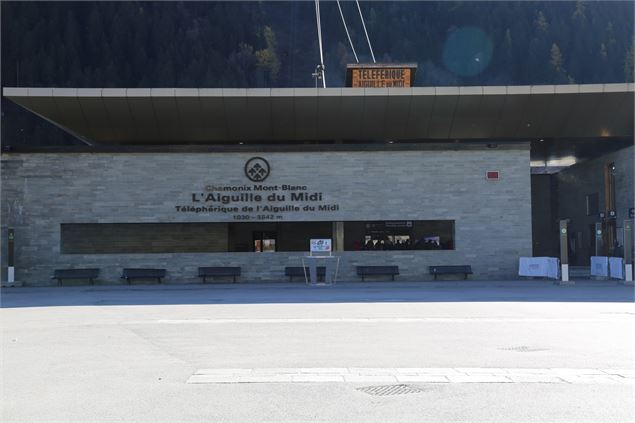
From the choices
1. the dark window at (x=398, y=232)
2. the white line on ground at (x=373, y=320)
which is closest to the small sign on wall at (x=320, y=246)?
the dark window at (x=398, y=232)

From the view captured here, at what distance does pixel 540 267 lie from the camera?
89.3 ft

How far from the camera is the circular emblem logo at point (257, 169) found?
28719 mm

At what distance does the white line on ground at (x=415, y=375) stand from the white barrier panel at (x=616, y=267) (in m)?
19.8

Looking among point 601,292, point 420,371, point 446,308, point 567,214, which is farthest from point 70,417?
point 567,214

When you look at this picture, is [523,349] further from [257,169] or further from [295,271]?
[257,169]

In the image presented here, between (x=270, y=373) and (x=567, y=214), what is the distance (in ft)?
119

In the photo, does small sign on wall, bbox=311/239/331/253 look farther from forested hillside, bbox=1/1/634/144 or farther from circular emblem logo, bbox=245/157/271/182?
forested hillside, bbox=1/1/634/144

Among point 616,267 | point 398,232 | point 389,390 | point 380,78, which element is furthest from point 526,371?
point 398,232

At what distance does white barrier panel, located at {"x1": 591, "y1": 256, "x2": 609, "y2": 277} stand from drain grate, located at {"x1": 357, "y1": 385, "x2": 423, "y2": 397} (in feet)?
74.2

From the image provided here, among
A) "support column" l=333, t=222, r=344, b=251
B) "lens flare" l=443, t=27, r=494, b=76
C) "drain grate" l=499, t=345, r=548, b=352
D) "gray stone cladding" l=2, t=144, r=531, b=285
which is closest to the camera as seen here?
"drain grate" l=499, t=345, r=548, b=352

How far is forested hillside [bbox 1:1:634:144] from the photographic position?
8125 centimetres

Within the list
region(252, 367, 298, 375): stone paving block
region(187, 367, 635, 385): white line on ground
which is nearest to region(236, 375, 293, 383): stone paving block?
region(187, 367, 635, 385): white line on ground

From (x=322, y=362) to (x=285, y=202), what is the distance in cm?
2002

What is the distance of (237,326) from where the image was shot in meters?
13.0
